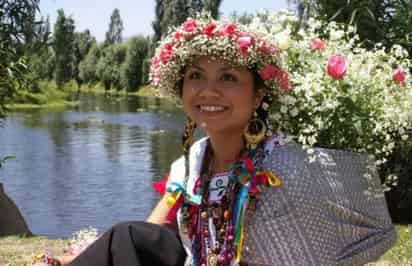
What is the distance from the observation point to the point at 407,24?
7.87m

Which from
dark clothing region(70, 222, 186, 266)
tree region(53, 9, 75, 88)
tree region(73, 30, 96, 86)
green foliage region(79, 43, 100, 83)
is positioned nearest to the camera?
dark clothing region(70, 222, 186, 266)

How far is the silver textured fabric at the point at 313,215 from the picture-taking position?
2.32 meters

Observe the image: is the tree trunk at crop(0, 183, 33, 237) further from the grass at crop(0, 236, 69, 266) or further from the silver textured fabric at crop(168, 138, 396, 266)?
the silver textured fabric at crop(168, 138, 396, 266)

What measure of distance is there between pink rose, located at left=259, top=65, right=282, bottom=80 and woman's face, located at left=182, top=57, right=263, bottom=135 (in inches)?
1.9

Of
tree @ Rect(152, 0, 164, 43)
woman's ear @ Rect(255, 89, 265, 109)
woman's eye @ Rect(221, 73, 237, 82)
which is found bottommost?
woman's ear @ Rect(255, 89, 265, 109)

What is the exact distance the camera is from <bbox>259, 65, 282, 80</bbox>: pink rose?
248 cm

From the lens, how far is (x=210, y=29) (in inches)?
98.0

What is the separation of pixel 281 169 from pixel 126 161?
51.5ft

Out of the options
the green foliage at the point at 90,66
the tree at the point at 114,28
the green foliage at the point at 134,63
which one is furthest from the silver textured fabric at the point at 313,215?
the tree at the point at 114,28

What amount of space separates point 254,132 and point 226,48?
0.34 m

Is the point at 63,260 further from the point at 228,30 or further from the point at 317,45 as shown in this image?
the point at 317,45

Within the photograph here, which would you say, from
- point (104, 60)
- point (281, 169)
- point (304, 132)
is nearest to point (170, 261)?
point (281, 169)

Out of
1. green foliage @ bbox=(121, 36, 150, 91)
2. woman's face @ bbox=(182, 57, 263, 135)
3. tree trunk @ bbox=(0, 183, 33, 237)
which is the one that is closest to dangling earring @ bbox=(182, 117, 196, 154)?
woman's face @ bbox=(182, 57, 263, 135)

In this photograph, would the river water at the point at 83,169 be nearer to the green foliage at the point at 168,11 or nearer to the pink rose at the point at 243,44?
the pink rose at the point at 243,44
